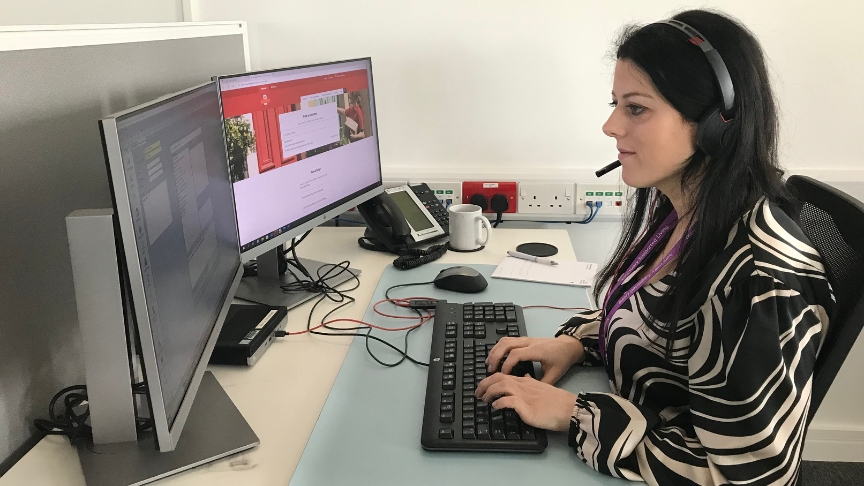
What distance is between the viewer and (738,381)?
0.79 metres

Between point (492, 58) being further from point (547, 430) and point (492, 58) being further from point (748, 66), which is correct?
point (547, 430)

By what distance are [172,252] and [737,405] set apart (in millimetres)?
690

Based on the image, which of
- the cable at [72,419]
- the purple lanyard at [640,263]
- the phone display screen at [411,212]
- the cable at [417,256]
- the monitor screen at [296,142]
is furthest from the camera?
the phone display screen at [411,212]

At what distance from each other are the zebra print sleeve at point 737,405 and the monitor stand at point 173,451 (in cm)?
46

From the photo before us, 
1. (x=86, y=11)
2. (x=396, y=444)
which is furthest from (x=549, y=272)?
(x=86, y=11)

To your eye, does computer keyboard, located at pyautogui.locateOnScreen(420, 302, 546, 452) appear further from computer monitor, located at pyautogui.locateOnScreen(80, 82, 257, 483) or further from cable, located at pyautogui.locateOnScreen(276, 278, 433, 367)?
computer monitor, located at pyautogui.locateOnScreen(80, 82, 257, 483)

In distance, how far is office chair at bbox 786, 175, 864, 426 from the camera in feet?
2.72

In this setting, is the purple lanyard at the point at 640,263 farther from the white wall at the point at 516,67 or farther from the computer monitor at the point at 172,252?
the white wall at the point at 516,67

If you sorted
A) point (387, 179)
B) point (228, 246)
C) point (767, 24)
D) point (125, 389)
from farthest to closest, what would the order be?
point (387, 179), point (767, 24), point (228, 246), point (125, 389)

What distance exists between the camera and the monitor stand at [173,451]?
2.68ft

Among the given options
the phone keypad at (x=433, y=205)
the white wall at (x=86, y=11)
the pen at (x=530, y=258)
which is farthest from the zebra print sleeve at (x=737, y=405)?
the white wall at (x=86, y=11)

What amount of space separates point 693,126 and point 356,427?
63 centimetres

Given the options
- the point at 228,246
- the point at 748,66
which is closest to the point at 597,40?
the point at 748,66

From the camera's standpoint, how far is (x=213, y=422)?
0.93 metres
